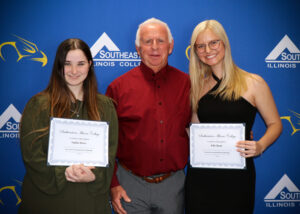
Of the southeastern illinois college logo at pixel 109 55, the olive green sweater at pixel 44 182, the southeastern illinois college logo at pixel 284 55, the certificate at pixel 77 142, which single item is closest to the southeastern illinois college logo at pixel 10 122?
the southeastern illinois college logo at pixel 109 55

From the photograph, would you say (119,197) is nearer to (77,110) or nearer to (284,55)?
(77,110)

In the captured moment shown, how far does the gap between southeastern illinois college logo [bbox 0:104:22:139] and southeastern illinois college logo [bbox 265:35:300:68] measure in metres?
2.73

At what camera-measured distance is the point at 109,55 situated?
2.74 meters

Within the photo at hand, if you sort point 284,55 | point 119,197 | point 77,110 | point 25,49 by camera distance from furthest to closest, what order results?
1. point 284,55
2. point 25,49
3. point 119,197
4. point 77,110

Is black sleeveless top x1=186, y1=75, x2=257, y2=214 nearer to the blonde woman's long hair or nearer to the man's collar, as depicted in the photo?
the blonde woman's long hair

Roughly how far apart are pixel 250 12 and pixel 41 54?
224 centimetres

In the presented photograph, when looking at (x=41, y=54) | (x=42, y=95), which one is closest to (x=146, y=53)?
(x=42, y=95)

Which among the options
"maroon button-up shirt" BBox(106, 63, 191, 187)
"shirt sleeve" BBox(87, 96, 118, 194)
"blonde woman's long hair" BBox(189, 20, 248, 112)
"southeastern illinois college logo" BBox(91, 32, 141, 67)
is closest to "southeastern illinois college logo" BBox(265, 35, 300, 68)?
"blonde woman's long hair" BBox(189, 20, 248, 112)

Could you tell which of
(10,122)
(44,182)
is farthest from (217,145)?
(10,122)

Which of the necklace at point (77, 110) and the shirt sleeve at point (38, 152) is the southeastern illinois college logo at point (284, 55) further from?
the shirt sleeve at point (38, 152)

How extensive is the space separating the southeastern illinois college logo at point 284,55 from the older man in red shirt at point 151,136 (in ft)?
3.98

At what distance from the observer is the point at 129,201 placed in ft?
6.76

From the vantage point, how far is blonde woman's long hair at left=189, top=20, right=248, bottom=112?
2.02 m

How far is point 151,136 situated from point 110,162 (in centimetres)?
42
